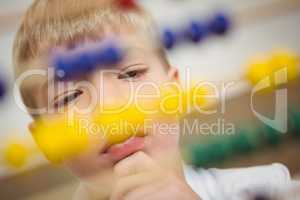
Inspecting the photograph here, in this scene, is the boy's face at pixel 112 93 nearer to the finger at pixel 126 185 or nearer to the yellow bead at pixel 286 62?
the finger at pixel 126 185

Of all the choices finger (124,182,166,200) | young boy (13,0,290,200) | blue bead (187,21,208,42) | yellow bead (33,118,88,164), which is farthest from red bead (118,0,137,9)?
finger (124,182,166,200)

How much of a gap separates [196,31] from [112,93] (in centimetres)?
21

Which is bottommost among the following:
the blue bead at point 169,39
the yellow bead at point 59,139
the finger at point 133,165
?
the finger at point 133,165

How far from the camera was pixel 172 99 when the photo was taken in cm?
103

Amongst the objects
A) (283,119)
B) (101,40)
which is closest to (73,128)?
(101,40)

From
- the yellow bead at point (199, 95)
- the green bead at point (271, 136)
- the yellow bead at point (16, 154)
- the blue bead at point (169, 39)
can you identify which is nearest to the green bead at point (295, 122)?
the green bead at point (271, 136)

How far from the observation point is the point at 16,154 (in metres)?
1.01

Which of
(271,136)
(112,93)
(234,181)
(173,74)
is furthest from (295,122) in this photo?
(112,93)

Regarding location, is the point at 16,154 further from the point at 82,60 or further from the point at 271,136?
the point at 271,136

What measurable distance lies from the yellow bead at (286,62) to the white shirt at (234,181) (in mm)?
196

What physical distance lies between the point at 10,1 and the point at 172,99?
37cm

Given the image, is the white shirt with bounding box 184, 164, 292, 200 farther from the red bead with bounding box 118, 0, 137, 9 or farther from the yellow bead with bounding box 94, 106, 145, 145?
the red bead with bounding box 118, 0, 137, 9

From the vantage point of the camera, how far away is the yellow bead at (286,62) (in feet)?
3.54

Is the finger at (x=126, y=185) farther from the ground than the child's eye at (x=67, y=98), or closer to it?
closer to it
